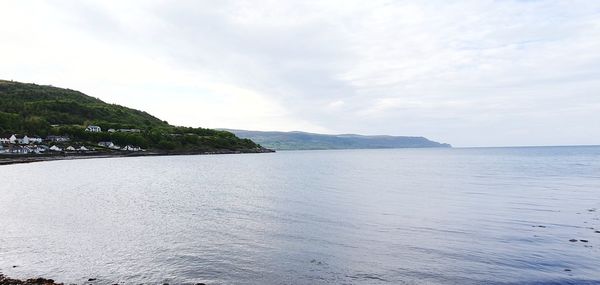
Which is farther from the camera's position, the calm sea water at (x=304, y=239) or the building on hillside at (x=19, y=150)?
the building on hillside at (x=19, y=150)

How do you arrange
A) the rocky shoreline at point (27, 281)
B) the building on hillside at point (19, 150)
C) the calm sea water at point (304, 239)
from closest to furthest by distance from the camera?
the rocky shoreline at point (27, 281) < the calm sea water at point (304, 239) < the building on hillside at point (19, 150)

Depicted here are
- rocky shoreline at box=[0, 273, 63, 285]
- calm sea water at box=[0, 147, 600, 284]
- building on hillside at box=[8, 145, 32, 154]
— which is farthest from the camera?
building on hillside at box=[8, 145, 32, 154]

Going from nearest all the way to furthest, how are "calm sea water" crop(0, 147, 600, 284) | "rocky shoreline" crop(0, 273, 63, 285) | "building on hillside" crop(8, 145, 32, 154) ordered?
"rocky shoreline" crop(0, 273, 63, 285), "calm sea water" crop(0, 147, 600, 284), "building on hillside" crop(8, 145, 32, 154)

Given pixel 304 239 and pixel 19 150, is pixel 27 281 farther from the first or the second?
pixel 19 150

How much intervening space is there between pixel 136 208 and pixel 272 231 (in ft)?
75.8

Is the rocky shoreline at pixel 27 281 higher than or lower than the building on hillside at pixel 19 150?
lower

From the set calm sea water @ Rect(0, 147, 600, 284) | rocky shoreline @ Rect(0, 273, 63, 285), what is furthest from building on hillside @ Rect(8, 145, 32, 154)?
rocky shoreline @ Rect(0, 273, 63, 285)

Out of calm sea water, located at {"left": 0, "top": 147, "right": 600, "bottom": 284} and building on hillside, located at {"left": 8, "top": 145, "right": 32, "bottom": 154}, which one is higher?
building on hillside, located at {"left": 8, "top": 145, "right": 32, "bottom": 154}

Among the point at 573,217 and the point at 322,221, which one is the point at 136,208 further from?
the point at 573,217

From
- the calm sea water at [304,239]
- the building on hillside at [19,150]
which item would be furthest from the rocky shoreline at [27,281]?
the building on hillside at [19,150]

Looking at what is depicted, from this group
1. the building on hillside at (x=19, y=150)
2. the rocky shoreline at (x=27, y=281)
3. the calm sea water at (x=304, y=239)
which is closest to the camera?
the rocky shoreline at (x=27, y=281)

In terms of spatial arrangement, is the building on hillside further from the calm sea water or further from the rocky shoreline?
the rocky shoreline

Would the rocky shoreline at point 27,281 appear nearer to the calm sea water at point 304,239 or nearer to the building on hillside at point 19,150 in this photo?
the calm sea water at point 304,239

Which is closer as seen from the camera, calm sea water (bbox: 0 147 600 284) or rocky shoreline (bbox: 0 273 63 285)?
rocky shoreline (bbox: 0 273 63 285)
